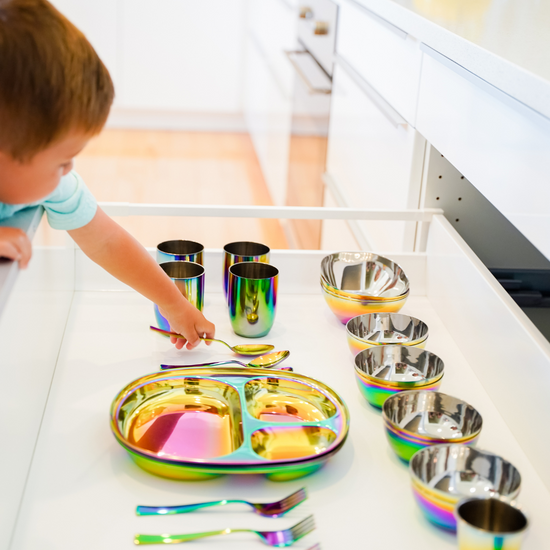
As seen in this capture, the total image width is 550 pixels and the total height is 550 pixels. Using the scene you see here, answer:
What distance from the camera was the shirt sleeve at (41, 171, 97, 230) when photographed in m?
0.76

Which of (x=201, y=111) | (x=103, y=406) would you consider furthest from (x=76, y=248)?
(x=201, y=111)

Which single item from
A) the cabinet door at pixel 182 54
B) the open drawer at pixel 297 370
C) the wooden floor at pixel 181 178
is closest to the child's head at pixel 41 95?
the open drawer at pixel 297 370

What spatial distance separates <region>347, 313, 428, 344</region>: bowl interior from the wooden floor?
1.60 m

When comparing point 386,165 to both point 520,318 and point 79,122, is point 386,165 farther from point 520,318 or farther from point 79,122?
point 79,122

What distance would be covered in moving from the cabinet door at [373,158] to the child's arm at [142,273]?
1.55ft

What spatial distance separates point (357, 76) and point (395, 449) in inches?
41.6

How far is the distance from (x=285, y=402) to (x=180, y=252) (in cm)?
32

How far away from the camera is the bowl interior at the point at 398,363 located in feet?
2.53

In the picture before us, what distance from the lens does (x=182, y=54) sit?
3.60 meters

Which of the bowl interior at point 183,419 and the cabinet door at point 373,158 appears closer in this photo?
the bowl interior at point 183,419

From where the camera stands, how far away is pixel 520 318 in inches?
29.9

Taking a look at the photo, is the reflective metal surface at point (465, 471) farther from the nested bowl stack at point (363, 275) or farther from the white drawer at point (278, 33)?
the white drawer at point (278, 33)

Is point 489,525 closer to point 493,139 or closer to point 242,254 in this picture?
point 493,139

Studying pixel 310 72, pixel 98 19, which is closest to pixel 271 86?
pixel 310 72
